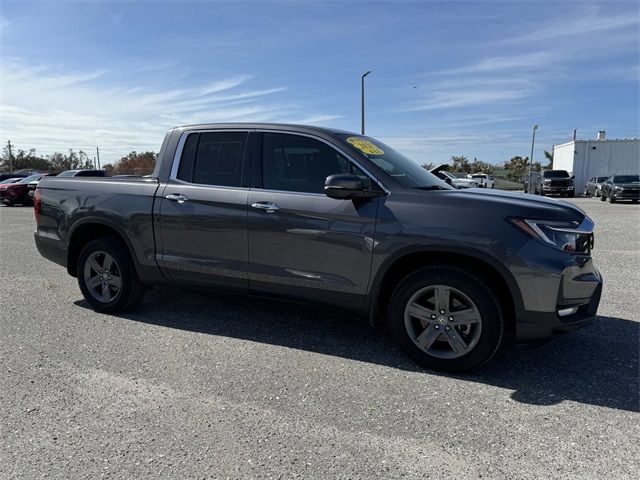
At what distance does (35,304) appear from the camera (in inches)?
212

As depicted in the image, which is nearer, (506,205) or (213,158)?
(506,205)

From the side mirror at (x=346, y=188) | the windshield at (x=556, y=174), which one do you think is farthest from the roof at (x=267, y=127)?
the windshield at (x=556, y=174)

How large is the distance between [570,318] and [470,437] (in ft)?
3.87

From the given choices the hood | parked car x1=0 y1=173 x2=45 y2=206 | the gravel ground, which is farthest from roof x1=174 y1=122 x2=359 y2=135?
parked car x1=0 y1=173 x2=45 y2=206

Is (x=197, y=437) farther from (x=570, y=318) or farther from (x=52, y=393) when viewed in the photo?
(x=570, y=318)

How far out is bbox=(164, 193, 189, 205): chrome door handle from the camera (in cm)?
439

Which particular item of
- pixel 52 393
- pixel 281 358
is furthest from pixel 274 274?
pixel 52 393

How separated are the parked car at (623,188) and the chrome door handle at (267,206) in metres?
26.5

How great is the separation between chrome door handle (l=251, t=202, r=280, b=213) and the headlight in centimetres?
178

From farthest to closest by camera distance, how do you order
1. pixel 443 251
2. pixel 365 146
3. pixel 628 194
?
pixel 628 194 < pixel 365 146 < pixel 443 251

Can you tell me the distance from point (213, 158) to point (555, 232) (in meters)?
2.90

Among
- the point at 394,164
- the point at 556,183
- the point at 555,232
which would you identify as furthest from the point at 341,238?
the point at 556,183

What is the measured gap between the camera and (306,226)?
12.6 feet

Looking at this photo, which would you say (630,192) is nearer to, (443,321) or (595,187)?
(595,187)
